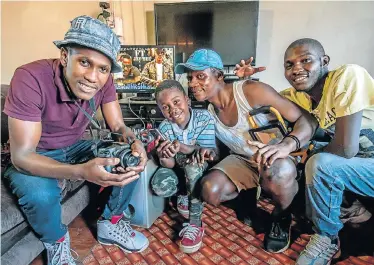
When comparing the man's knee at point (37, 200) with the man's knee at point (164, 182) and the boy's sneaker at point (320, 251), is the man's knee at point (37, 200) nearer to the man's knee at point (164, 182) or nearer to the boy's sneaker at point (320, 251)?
the man's knee at point (164, 182)

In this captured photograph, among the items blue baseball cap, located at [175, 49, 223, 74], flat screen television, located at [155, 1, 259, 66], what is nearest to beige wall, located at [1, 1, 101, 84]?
flat screen television, located at [155, 1, 259, 66]

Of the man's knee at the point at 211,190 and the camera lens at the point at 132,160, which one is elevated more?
the camera lens at the point at 132,160

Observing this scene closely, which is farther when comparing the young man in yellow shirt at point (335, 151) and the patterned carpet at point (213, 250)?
the patterned carpet at point (213, 250)

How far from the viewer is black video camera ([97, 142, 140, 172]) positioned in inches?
38.5

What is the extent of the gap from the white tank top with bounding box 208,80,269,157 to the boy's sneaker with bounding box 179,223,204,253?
434 mm

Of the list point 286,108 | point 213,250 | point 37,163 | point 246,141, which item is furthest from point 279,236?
point 37,163

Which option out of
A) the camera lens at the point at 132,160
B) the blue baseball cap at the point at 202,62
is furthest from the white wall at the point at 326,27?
the camera lens at the point at 132,160

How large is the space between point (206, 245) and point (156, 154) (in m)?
0.51

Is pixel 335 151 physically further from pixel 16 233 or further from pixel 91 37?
pixel 16 233

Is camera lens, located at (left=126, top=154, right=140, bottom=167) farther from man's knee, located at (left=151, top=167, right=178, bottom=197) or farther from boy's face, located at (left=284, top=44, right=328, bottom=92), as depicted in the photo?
boy's face, located at (left=284, top=44, right=328, bottom=92)

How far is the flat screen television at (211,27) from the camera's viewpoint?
250 centimetres

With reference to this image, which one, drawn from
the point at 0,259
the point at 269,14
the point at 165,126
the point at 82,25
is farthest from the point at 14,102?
the point at 269,14

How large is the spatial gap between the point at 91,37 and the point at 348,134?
3.30 feet

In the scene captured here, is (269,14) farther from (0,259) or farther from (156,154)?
(0,259)
